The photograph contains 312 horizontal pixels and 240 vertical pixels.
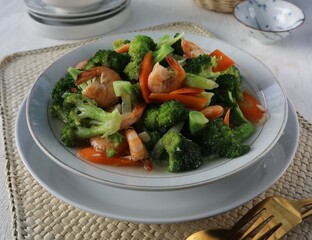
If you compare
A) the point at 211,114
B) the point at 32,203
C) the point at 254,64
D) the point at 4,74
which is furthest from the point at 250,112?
the point at 4,74

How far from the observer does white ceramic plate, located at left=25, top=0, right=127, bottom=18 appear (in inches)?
85.9

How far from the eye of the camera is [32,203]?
129cm

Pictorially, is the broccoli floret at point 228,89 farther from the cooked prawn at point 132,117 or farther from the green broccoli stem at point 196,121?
the cooked prawn at point 132,117

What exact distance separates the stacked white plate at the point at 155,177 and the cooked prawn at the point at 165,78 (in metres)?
0.27

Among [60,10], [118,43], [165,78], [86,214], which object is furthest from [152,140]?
[60,10]

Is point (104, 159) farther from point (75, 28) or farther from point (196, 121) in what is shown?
point (75, 28)

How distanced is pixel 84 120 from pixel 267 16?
1.34 metres

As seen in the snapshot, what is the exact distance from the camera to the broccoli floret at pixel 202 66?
54.3 inches

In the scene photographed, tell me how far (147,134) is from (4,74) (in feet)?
3.22

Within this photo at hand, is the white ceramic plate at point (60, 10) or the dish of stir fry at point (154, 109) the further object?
the white ceramic plate at point (60, 10)

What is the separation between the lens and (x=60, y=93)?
143 centimetres

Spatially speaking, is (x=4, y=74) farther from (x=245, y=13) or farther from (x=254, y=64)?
(x=245, y=13)

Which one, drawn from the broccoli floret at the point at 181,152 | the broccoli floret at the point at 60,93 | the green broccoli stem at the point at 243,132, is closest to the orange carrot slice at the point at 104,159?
the broccoli floret at the point at 181,152

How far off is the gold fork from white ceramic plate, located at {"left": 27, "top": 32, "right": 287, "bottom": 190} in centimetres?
13
